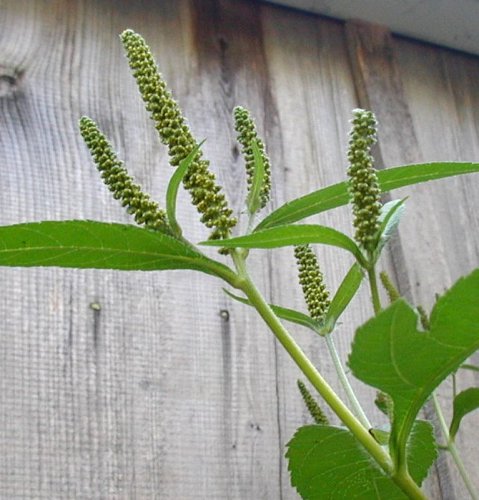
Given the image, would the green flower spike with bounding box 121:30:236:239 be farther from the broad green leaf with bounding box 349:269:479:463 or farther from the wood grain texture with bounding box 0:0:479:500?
the wood grain texture with bounding box 0:0:479:500

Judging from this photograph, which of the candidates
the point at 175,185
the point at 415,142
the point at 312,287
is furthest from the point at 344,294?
the point at 415,142

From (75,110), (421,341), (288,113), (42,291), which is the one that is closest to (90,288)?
(42,291)

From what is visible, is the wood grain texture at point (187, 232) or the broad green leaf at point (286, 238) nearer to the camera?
the broad green leaf at point (286, 238)

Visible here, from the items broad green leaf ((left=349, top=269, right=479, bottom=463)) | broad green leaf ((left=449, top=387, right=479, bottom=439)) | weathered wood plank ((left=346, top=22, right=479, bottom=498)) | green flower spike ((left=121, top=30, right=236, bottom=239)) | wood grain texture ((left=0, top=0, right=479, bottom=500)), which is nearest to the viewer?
broad green leaf ((left=349, top=269, right=479, bottom=463))

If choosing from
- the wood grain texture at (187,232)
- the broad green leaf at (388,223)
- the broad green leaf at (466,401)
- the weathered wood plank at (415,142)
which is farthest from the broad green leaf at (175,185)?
the weathered wood plank at (415,142)

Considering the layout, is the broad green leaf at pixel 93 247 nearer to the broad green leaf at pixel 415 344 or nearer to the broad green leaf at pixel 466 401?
the broad green leaf at pixel 415 344

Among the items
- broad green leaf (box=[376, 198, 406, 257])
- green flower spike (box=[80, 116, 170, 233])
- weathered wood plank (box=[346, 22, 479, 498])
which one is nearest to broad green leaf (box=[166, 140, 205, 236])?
green flower spike (box=[80, 116, 170, 233])
